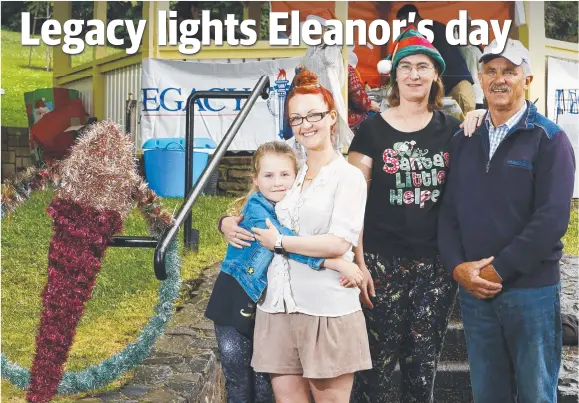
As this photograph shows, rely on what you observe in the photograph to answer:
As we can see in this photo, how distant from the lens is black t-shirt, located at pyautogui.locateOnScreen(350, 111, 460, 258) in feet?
9.62

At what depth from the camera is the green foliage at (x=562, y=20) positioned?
60.2 feet

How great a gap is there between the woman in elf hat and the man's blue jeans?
0.17m

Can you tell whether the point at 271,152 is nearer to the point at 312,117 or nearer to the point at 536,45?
the point at 312,117

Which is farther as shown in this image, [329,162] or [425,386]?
[425,386]

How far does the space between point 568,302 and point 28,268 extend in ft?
12.2

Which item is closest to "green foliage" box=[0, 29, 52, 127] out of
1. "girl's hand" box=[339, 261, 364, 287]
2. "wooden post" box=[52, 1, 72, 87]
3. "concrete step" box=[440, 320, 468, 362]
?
"wooden post" box=[52, 1, 72, 87]

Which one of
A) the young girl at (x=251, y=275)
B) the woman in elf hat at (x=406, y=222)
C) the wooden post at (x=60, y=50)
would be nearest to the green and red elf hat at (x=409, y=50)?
the woman in elf hat at (x=406, y=222)

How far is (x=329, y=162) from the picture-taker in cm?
257

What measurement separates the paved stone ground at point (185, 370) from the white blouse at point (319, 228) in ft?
3.22

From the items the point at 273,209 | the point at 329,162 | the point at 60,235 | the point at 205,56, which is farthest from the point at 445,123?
the point at 205,56

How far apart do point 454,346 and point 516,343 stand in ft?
5.58

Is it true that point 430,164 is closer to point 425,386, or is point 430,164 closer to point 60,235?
point 425,386

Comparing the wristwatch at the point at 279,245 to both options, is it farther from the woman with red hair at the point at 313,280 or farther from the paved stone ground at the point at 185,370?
the paved stone ground at the point at 185,370

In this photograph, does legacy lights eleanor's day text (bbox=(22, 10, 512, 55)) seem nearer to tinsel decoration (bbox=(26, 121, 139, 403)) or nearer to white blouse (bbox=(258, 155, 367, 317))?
white blouse (bbox=(258, 155, 367, 317))
